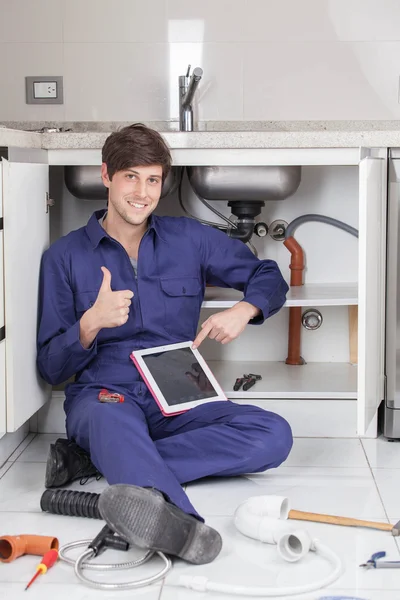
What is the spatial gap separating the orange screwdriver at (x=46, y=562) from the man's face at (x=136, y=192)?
3.09ft

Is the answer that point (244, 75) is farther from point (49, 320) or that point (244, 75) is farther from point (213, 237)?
point (49, 320)

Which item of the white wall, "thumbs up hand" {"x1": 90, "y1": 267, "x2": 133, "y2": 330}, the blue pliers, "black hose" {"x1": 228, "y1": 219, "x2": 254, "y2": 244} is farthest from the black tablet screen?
the white wall

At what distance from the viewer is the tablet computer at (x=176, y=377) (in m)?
2.42

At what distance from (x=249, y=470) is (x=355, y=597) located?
2.21ft

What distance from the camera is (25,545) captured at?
6.16 ft

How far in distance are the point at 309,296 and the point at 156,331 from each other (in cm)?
56

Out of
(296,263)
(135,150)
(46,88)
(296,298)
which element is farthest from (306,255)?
(46,88)

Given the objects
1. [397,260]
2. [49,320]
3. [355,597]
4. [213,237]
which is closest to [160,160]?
[213,237]

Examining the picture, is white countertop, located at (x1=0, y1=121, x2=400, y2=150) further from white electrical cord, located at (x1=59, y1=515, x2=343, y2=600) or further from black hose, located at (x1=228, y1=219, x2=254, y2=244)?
white electrical cord, located at (x1=59, y1=515, x2=343, y2=600)

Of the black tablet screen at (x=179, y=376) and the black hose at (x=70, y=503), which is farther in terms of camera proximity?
the black tablet screen at (x=179, y=376)

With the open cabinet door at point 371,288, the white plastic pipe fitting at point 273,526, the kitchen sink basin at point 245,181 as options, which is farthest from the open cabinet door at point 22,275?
the open cabinet door at point 371,288

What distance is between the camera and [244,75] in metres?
3.17

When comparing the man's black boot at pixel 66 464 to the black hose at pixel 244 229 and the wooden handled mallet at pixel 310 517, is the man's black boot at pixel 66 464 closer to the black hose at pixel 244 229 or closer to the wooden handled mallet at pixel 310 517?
the wooden handled mallet at pixel 310 517

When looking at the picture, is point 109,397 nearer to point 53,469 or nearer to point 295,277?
point 53,469
